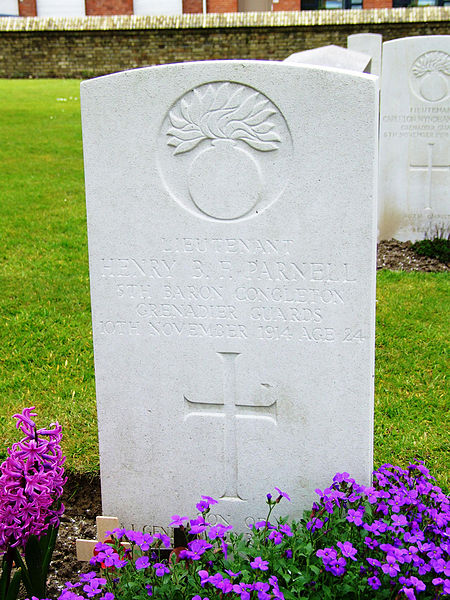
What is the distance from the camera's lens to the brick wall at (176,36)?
2128 cm

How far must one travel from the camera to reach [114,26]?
22.1 meters

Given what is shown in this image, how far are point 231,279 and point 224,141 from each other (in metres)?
0.50

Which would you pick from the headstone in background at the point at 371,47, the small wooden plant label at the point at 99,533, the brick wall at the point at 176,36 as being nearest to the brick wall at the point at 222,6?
the brick wall at the point at 176,36

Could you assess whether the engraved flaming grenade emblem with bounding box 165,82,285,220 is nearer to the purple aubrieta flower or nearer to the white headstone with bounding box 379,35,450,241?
the purple aubrieta flower

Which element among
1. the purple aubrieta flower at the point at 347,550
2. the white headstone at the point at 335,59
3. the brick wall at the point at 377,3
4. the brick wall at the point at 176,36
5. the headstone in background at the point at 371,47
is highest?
the brick wall at the point at 377,3

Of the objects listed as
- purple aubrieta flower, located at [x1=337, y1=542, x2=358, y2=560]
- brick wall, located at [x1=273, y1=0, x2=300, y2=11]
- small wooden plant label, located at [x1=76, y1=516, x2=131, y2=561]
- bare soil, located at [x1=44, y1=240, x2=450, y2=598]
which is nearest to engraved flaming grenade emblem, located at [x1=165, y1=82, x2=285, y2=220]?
purple aubrieta flower, located at [x1=337, y1=542, x2=358, y2=560]

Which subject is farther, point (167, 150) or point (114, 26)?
point (114, 26)

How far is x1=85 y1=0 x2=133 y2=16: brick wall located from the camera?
2823 centimetres

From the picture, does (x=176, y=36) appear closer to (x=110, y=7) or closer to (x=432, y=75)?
(x=110, y=7)

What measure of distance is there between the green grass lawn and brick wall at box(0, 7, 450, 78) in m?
13.8

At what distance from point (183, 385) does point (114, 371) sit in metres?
0.28

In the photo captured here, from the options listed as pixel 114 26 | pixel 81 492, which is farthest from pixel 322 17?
pixel 81 492

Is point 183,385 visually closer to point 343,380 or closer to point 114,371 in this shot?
point 114,371

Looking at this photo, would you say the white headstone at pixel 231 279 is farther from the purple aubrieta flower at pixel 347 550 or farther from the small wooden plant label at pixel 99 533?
the purple aubrieta flower at pixel 347 550
